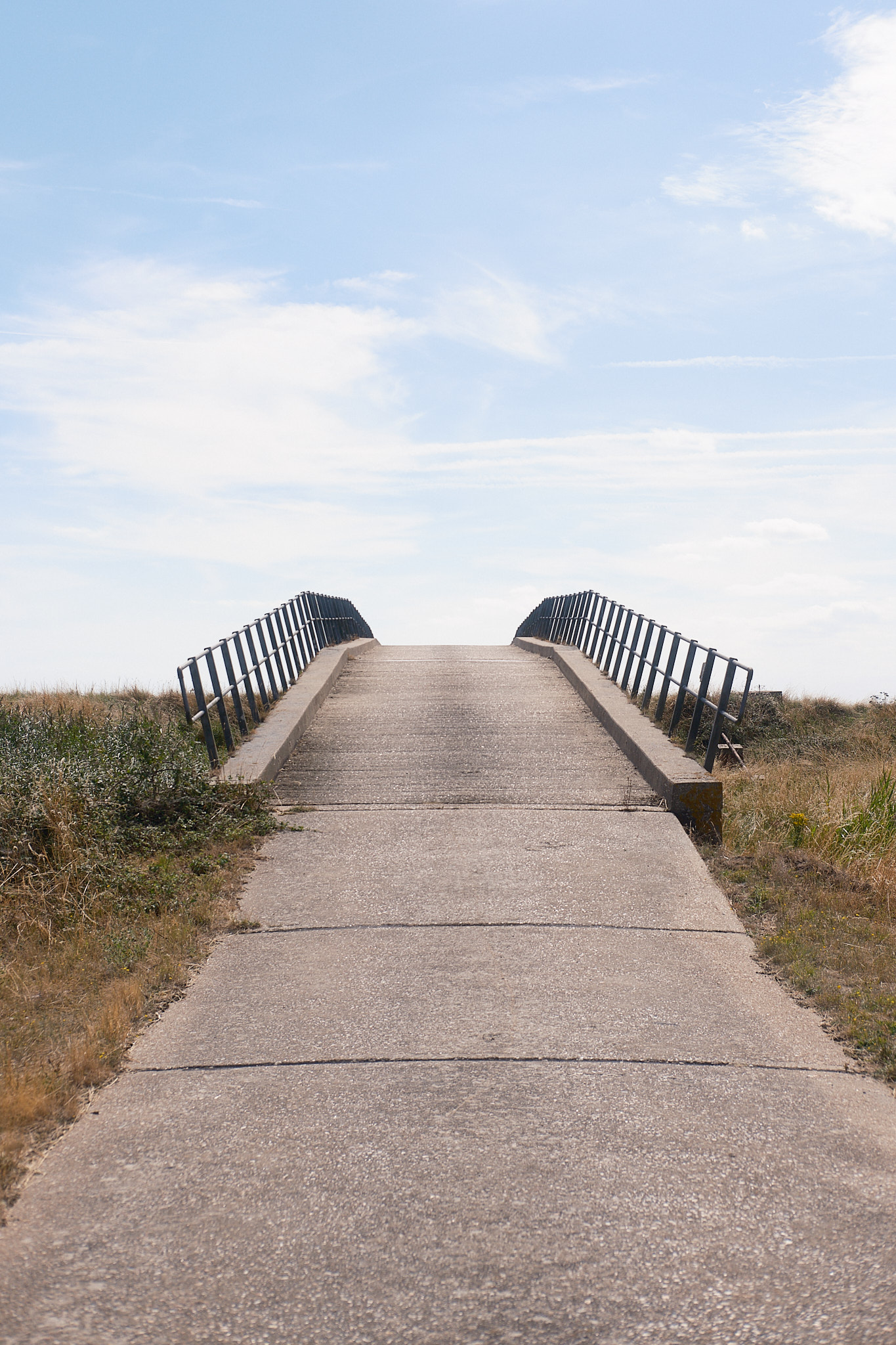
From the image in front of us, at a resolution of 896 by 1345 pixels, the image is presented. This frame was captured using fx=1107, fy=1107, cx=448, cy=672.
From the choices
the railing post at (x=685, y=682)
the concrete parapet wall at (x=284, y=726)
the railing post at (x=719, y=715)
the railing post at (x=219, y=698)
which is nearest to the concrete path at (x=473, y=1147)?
the concrete parapet wall at (x=284, y=726)

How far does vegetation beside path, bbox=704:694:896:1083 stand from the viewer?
5.88 metres

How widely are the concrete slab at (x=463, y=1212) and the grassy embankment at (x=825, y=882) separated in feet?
3.45

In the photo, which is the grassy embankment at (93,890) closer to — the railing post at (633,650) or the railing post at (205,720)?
the railing post at (205,720)

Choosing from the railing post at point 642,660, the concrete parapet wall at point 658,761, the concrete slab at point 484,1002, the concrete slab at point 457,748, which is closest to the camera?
the concrete slab at point 484,1002

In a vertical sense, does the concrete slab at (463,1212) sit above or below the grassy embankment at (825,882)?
below

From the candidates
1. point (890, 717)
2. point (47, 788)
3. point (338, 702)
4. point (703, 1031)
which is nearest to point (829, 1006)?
point (703, 1031)

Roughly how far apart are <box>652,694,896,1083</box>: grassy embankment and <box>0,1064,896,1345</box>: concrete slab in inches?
41.4

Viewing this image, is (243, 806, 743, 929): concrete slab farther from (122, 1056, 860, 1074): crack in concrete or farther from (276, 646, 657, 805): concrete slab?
(122, 1056, 860, 1074): crack in concrete

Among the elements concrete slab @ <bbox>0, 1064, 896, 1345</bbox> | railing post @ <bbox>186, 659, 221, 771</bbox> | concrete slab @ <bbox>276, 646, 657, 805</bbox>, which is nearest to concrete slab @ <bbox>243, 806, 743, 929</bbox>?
concrete slab @ <bbox>276, 646, 657, 805</bbox>

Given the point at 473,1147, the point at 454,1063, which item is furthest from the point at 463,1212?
the point at 454,1063

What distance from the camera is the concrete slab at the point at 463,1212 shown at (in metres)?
3.26

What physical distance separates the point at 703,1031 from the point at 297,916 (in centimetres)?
282

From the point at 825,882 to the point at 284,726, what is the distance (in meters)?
6.22

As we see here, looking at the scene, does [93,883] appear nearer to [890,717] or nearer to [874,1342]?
[874,1342]
